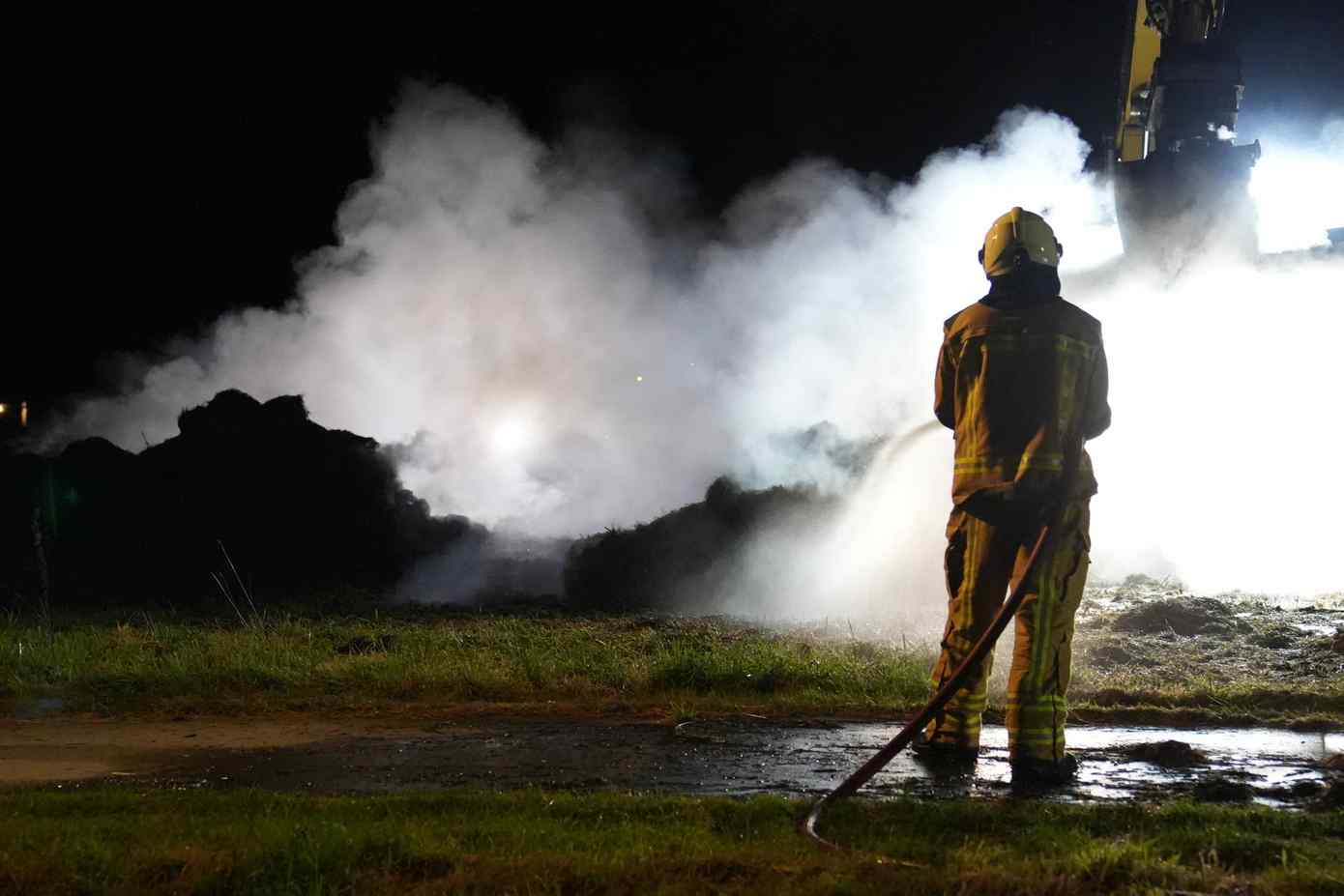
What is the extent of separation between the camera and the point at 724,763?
528 cm

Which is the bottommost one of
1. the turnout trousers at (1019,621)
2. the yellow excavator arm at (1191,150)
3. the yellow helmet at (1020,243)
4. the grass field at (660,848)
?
the grass field at (660,848)

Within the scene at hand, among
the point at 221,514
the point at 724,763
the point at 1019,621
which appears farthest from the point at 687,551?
the point at 1019,621

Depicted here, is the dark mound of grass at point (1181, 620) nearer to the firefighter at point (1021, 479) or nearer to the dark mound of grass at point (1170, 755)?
the dark mound of grass at point (1170, 755)

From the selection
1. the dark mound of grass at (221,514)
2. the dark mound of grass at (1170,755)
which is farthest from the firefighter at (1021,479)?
the dark mound of grass at (221,514)

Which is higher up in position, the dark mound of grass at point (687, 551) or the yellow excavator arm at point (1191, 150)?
the yellow excavator arm at point (1191, 150)

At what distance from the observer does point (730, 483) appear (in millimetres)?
20828

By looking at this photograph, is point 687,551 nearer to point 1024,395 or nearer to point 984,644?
point 1024,395

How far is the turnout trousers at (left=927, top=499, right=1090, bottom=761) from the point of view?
476cm

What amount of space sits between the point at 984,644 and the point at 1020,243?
206 cm

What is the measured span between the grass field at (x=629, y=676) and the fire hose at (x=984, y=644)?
2067 mm

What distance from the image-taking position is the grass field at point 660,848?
3.14m

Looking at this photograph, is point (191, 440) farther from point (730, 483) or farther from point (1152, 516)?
point (1152, 516)

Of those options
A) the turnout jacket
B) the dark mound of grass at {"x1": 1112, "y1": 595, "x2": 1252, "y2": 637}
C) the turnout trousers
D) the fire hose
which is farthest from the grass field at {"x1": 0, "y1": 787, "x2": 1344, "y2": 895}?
the dark mound of grass at {"x1": 1112, "y1": 595, "x2": 1252, "y2": 637}

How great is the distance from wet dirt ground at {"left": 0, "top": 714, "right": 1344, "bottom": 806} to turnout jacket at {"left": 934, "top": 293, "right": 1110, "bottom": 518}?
4.56 feet
